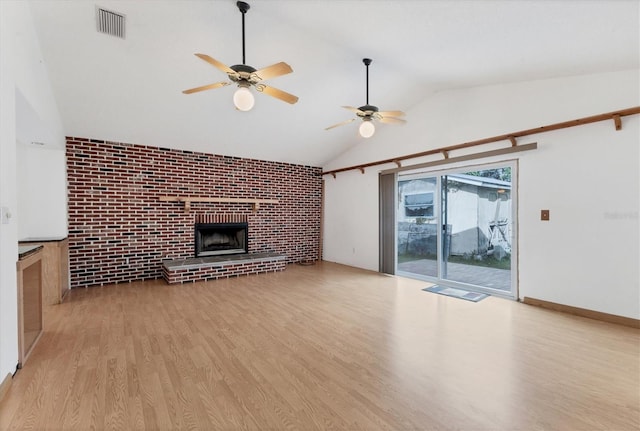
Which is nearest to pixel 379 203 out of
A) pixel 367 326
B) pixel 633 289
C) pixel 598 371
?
pixel 367 326

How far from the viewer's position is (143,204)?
5.16 m

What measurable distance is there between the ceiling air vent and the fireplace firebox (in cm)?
347

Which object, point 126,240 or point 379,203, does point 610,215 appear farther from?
point 126,240

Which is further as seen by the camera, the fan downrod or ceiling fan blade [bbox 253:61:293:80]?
the fan downrod

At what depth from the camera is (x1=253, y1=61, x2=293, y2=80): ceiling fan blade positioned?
2.58 meters

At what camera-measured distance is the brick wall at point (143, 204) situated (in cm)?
468

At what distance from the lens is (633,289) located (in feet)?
10.3

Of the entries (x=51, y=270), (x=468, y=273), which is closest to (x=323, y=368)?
(x=468, y=273)

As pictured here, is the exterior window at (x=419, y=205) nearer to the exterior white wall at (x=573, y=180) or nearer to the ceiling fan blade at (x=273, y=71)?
the exterior white wall at (x=573, y=180)

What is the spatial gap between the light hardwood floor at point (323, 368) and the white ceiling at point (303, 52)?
2786 millimetres

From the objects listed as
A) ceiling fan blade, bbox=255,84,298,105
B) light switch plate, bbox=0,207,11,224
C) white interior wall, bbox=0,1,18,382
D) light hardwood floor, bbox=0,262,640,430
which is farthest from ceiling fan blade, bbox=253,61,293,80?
light hardwood floor, bbox=0,262,640,430

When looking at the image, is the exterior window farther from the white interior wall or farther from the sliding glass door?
the white interior wall

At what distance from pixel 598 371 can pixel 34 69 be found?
18.8ft

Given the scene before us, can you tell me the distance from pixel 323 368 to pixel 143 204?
4.55m
